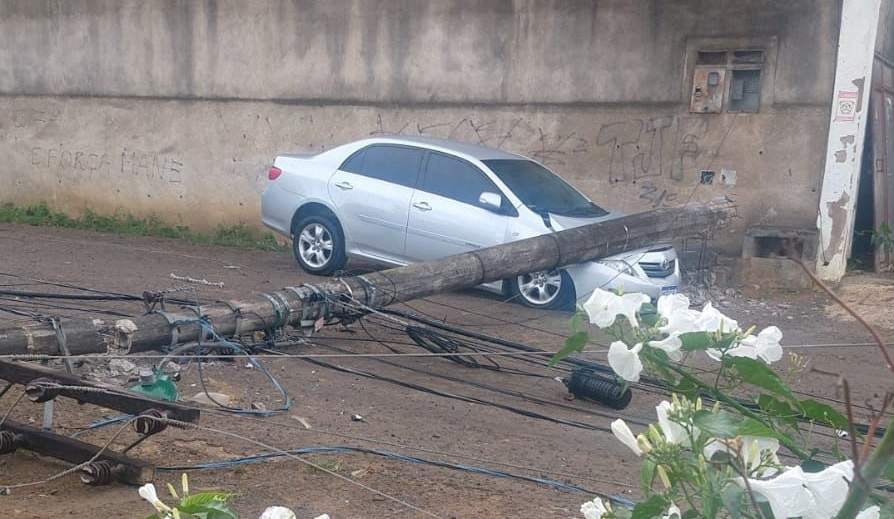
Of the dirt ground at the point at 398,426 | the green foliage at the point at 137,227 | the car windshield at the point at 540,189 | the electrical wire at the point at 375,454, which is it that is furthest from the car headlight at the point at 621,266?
the green foliage at the point at 137,227

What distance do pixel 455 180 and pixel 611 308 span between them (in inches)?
356

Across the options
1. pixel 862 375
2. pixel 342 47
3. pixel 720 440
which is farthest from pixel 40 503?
pixel 342 47

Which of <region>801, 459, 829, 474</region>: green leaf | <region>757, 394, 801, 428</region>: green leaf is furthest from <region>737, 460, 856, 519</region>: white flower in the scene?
<region>757, 394, 801, 428</region>: green leaf

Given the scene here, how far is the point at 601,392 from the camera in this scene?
7199mm

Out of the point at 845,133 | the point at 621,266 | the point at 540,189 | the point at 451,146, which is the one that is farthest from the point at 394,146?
the point at 845,133

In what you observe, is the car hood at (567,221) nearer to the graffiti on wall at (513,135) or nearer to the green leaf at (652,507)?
the graffiti on wall at (513,135)

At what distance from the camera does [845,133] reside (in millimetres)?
12047

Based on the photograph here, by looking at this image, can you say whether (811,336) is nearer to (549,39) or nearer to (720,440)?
(549,39)

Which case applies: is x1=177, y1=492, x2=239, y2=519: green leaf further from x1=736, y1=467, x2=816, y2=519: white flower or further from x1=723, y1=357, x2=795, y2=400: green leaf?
x1=723, y1=357, x2=795, y2=400: green leaf

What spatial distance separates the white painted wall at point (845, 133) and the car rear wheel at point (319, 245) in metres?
5.80

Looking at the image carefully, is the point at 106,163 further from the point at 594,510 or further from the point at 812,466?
the point at 812,466

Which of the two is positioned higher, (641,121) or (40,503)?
(641,121)

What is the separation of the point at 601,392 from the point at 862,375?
2.86 m

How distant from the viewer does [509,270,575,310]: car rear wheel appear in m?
10.4
